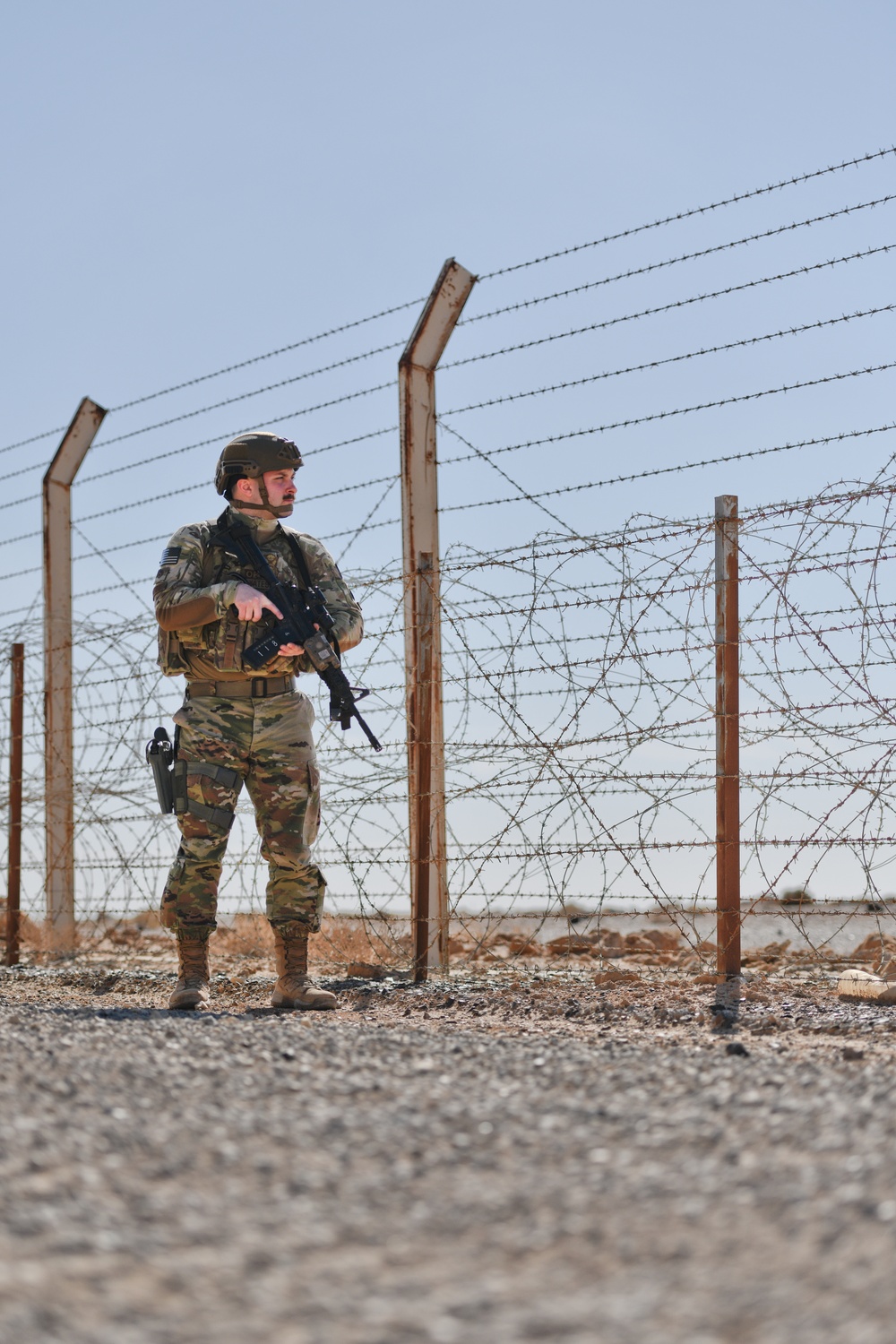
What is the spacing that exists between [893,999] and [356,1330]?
351 centimetres

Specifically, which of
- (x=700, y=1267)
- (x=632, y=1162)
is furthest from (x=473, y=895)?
(x=700, y=1267)

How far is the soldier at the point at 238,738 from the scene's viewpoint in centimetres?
455

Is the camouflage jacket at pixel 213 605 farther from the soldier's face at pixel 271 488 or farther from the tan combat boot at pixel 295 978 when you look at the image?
the tan combat boot at pixel 295 978

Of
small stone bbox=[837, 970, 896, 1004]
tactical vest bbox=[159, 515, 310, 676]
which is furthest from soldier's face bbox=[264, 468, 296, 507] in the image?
small stone bbox=[837, 970, 896, 1004]

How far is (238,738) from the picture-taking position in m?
4.58

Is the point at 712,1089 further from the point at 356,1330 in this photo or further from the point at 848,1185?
the point at 356,1330

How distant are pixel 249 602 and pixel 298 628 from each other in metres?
0.23

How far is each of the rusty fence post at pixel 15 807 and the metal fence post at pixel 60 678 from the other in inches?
6.8

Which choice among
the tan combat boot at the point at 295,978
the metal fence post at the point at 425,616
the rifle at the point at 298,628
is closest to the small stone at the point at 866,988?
the metal fence post at the point at 425,616

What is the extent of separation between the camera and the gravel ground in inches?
57.7

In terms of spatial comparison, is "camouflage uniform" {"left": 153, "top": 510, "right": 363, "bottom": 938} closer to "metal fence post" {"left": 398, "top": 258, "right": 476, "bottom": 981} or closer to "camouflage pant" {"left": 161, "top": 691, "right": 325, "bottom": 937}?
"camouflage pant" {"left": 161, "top": 691, "right": 325, "bottom": 937}

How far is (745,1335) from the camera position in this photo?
1413 millimetres

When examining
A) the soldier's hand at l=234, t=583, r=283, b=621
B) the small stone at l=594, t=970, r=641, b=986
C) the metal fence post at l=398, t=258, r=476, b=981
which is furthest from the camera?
the metal fence post at l=398, t=258, r=476, b=981

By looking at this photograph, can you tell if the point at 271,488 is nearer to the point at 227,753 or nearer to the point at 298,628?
the point at 298,628
